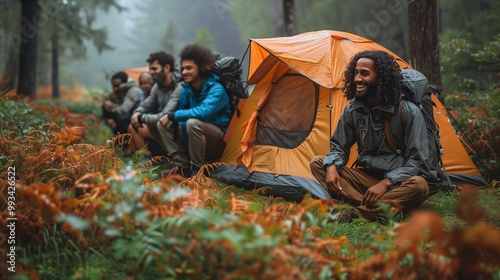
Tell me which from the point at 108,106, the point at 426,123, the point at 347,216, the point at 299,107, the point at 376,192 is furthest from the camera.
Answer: the point at 108,106

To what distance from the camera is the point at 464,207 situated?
7.86 ft

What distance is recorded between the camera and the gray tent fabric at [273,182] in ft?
15.4

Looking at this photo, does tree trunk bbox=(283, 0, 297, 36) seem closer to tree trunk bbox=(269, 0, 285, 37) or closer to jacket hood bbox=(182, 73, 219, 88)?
jacket hood bbox=(182, 73, 219, 88)

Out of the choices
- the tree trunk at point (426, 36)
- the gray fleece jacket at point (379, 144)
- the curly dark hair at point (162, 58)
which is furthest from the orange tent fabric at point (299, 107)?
the curly dark hair at point (162, 58)

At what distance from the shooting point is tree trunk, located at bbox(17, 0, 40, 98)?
382 inches

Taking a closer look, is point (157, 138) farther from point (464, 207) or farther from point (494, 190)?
point (464, 207)

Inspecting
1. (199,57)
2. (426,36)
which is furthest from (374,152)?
(426,36)

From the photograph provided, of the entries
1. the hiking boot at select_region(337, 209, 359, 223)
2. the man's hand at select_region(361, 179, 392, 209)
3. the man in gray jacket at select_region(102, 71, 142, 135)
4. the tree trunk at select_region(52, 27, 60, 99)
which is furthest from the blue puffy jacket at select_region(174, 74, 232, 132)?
the tree trunk at select_region(52, 27, 60, 99)

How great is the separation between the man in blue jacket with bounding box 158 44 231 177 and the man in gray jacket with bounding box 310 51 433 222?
6.20 ft

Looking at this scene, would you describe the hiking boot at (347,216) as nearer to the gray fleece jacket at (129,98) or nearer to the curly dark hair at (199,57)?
the curly dark hair at (199,57)

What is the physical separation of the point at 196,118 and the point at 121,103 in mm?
2971

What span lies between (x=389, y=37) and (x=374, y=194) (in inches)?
580

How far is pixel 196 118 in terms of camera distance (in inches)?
222

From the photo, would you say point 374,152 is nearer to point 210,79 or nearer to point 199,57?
point 210,79
